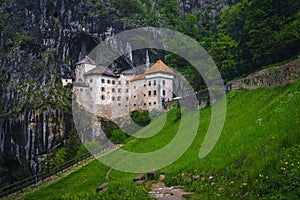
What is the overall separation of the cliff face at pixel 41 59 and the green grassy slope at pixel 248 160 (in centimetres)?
3120

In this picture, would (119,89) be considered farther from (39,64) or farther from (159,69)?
(39,64)

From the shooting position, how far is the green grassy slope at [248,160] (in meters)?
10.6

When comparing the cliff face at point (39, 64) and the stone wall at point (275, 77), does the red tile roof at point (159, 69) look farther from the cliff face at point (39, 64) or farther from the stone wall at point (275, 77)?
the stone wall at point (275, 77)

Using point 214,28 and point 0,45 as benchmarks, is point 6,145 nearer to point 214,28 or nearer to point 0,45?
point 0,45

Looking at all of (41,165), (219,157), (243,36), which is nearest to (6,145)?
(41,165)

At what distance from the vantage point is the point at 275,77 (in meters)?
20.7

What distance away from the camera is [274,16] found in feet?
112

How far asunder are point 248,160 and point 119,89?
155ft

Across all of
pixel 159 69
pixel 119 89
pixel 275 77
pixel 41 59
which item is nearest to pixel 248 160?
pixel 275 77

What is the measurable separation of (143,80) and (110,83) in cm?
553

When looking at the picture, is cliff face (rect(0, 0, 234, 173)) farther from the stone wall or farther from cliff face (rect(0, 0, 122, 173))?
the stone wall

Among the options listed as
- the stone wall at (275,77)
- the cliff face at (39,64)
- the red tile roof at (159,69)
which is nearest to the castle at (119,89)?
the red tile roof at (159,69)

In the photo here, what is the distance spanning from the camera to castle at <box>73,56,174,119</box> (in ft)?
185

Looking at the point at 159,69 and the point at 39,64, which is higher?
the point at 39,64
